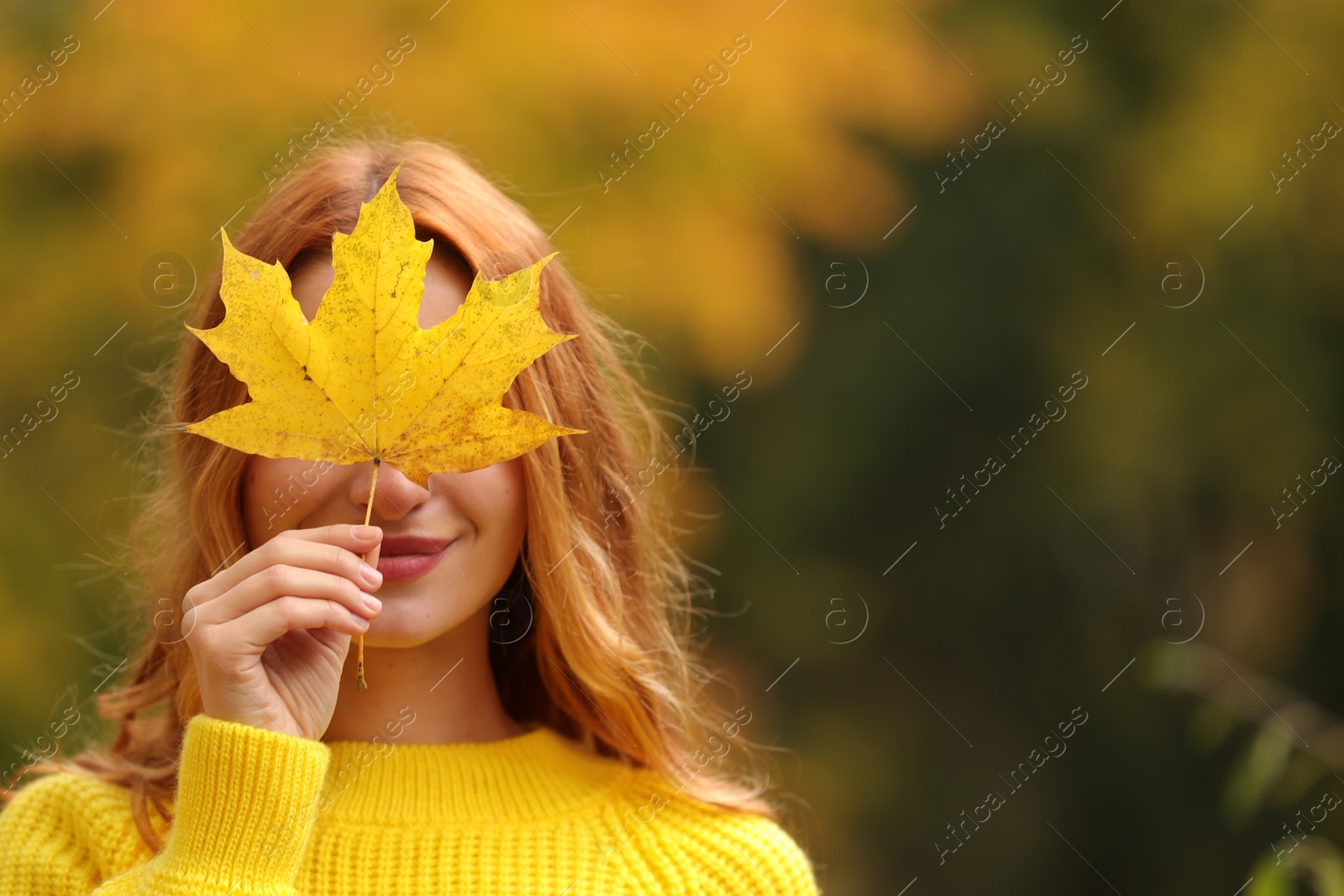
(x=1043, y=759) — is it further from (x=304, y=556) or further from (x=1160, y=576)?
(x=304, y=556)

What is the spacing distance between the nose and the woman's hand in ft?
0.31

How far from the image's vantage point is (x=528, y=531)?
6.08ft

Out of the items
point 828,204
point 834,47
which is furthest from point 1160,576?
point 834,47

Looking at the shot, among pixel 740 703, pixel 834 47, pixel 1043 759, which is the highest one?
pixel 834 47

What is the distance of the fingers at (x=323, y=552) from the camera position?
1.49m

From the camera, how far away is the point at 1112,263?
461 centimetres

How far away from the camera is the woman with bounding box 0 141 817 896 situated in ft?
5.00

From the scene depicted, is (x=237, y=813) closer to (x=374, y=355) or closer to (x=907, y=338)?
(x=374, y=355)

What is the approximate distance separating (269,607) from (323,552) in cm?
8

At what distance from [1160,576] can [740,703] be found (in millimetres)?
1676

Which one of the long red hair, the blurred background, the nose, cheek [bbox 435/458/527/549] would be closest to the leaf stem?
the nose

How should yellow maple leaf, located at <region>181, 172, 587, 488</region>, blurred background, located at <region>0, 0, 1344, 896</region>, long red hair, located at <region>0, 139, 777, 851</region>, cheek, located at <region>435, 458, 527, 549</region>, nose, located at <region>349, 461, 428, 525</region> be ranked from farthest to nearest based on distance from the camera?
blurred background, located at <region>0, 0, 1344, 896</region> < long red hair, located at <region>0, 139, 777, 851</region> < cheek, located at <region>435, 458, 527, 549</region> < nose, located at <region>349, 461, 428, 525</region> < yellow maple leaf, located at <region>181, 172, 587, 488</region>

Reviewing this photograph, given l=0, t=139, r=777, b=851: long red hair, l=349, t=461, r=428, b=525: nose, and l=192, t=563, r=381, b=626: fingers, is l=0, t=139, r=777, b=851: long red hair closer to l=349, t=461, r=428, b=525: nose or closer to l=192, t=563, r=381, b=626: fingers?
l=349, t=461, r=428, b=525: nose

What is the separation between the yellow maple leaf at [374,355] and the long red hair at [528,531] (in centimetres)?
34
